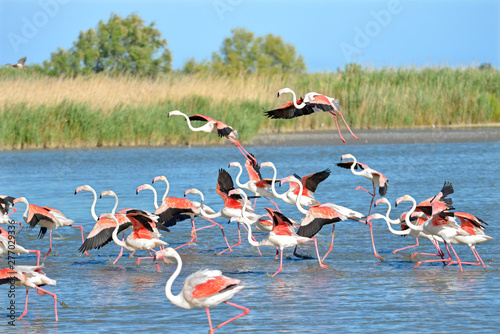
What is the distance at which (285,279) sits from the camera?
311 inches

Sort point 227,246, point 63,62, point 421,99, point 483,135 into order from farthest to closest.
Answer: point 63,62 → point 421,99 → point 483,135 → point 227,246

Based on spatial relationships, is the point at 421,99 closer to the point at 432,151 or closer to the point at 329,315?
the point at 432,151

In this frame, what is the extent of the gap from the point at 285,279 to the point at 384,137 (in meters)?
16.0

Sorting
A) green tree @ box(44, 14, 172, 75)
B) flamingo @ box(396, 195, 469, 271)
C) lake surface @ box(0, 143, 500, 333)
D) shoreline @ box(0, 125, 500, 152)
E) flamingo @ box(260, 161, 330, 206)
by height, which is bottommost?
lake surface @ box(0, 143, 500, 333)

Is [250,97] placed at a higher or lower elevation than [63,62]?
lower

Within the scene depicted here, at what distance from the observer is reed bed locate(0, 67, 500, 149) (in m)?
21.0

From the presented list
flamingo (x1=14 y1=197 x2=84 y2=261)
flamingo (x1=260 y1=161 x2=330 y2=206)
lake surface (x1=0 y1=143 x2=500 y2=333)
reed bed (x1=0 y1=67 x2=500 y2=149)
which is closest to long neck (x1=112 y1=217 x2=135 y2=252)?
lake surface (x1=0 y1=143 x2=500 y2=333)

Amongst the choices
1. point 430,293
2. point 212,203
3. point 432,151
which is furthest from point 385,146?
point 430,293

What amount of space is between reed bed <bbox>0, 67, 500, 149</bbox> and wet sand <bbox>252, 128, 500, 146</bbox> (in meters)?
0.75

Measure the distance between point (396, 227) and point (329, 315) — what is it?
4.87m

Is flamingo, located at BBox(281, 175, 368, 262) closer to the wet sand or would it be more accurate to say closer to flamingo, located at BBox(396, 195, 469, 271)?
flamingo, located at BBox(396, 195, 469, 271)

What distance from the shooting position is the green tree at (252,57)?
157ft

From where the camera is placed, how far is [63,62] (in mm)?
42375

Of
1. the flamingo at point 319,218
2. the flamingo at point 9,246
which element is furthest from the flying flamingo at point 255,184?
the flamingo at point 9,246
